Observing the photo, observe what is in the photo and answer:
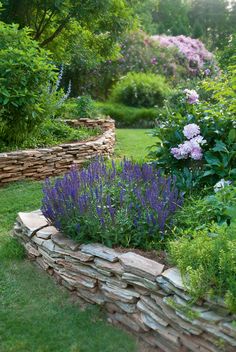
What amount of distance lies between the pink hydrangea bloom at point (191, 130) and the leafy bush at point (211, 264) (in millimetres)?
1408

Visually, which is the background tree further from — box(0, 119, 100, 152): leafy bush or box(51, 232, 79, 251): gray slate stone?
box(51, 232, 79, 251): gray slate stone

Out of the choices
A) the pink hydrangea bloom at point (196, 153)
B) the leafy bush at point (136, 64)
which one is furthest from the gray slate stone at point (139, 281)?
the leafy bush at point (136, 64)

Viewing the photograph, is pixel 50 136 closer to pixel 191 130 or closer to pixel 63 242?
pixel 191 130

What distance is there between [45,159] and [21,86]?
101 centimetres

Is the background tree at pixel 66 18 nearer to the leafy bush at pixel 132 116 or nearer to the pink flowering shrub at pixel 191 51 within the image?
the leafy bush at pixel 132 116

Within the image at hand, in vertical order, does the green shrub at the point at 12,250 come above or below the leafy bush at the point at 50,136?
below

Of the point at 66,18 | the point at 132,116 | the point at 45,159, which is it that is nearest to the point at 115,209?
the point at 45,159

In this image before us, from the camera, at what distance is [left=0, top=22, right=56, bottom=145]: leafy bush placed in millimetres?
5703

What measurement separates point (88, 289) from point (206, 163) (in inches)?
63.5

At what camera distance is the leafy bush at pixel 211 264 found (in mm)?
2223

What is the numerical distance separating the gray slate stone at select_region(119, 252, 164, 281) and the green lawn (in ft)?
1.34

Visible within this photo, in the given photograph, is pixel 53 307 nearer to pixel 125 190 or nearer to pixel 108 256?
pixel 108 256

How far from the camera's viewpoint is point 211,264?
2.33 m

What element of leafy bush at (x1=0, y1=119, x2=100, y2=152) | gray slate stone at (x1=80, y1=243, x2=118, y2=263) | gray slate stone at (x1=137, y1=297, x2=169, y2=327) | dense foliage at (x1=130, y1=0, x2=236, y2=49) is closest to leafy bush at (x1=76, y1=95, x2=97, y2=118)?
leafy bush at (x1=0, y1=119, x2=100, y2=152)
